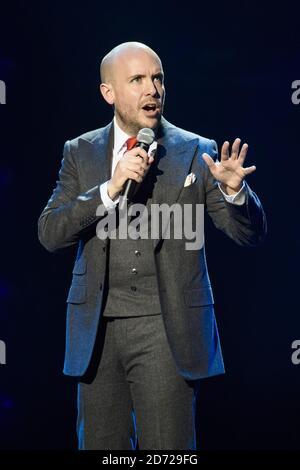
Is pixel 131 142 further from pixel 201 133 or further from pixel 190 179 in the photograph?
pixel 201 133

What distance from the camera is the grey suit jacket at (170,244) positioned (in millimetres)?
1978

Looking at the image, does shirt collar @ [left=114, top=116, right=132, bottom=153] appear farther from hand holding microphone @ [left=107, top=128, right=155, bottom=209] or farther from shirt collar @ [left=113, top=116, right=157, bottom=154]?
hand holding microphone @ [left=107, top=128, right=155, bottom=209]

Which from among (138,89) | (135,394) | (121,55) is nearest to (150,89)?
(138,89)

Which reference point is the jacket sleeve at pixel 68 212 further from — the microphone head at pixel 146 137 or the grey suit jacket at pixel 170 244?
the microphone head at pixel 146 137

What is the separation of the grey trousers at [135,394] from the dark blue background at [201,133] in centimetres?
115

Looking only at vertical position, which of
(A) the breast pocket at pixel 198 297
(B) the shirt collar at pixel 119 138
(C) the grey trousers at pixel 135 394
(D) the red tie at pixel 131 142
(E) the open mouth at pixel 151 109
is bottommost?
(C) the grey trousers at pixel 135 394

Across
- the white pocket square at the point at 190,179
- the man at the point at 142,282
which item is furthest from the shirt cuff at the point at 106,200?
the white pocket square at the point at 190,179

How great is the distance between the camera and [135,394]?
204 centimetres

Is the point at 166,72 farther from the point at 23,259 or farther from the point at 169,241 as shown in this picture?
the point at 169,241

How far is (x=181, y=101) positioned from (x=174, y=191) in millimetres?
1067

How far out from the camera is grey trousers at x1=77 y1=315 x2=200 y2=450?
1977 millimetres

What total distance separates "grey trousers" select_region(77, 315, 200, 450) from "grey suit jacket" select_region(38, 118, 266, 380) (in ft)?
0.15

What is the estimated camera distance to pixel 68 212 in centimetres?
200

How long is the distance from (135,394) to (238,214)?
574 millimetres
